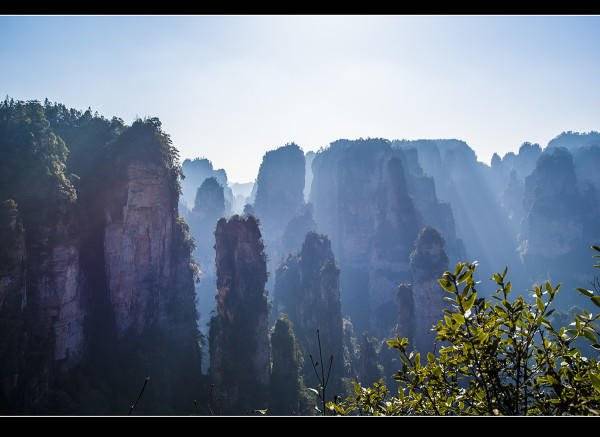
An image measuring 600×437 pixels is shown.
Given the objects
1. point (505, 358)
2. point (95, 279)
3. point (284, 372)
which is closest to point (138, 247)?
point (95, 279)

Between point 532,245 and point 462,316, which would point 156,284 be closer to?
point 462,316

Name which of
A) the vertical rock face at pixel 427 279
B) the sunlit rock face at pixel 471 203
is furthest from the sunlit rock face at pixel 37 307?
the sunlit rock face at pixel 471 203

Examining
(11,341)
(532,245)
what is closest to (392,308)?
(532,245)

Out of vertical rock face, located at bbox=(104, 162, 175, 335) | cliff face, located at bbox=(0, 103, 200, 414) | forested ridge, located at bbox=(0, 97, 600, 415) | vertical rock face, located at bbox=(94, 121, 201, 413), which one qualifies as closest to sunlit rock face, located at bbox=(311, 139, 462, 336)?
forested ridge, located at bbox=(0, 97, 600, 415)

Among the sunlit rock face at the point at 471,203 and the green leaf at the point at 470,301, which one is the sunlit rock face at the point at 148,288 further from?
the sunlit rock face at the point at 471,203
